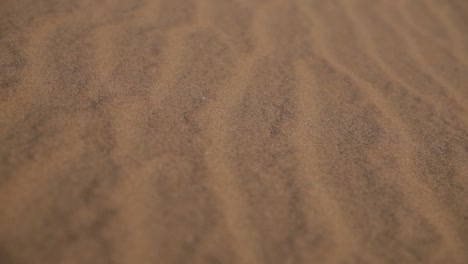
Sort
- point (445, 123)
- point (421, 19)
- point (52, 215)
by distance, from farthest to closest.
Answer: point (421, 19)
point (445, 123)
point (52, 215)

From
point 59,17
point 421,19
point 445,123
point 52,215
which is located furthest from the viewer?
point 421,19

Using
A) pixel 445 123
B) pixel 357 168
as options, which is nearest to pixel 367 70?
pixel 445 123

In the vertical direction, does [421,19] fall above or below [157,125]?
below

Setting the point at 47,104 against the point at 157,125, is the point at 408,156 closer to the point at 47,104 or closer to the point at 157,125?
the point at 157,125

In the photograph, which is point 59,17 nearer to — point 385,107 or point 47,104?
point 47,104

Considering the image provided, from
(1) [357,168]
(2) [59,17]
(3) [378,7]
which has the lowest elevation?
(1) [357,168]

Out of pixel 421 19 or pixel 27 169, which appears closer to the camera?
pixel 27 169
